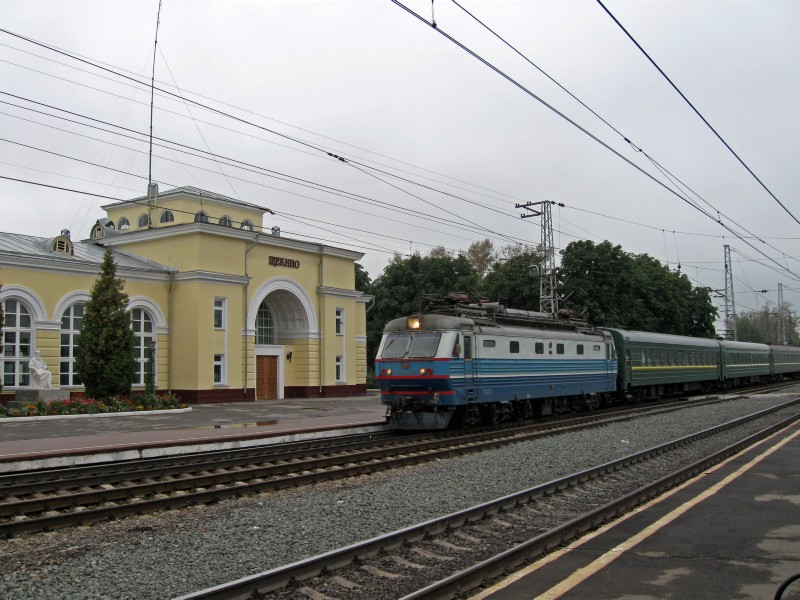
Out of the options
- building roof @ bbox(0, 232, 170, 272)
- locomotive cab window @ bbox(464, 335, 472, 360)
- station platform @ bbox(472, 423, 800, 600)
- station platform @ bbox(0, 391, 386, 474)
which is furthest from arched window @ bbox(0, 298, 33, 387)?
station platform @ bbox(472, 423, 800, 600)

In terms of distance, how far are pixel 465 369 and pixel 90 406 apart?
12661 millimetres

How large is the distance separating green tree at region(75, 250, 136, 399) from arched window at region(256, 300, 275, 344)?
33.4 ft

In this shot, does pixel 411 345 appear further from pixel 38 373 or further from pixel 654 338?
pixel 654 338

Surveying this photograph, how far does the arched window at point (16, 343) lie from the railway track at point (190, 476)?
14315 millimetres

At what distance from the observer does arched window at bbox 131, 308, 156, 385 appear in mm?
30578

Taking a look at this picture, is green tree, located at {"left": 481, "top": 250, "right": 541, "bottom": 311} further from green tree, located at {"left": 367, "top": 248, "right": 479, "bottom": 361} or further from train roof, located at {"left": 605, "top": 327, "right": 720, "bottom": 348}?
train roof, located at {"left": 605, "top": 327, "right": 720, "bottom": 348}

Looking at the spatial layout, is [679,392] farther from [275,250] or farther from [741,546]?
[741,546]

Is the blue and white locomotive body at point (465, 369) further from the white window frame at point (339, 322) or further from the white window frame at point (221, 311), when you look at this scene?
the white window frame at point (339, 322)

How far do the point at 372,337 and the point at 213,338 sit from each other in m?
28.9

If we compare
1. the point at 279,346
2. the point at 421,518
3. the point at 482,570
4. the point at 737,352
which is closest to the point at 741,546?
the point at 482,570

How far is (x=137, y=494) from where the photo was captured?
1138cm

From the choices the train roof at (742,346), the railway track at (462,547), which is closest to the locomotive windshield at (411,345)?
the railway track at (462,547)

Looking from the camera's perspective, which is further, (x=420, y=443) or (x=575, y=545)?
(x=420, y=443)

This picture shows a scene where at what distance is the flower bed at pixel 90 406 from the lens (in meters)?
22.5
